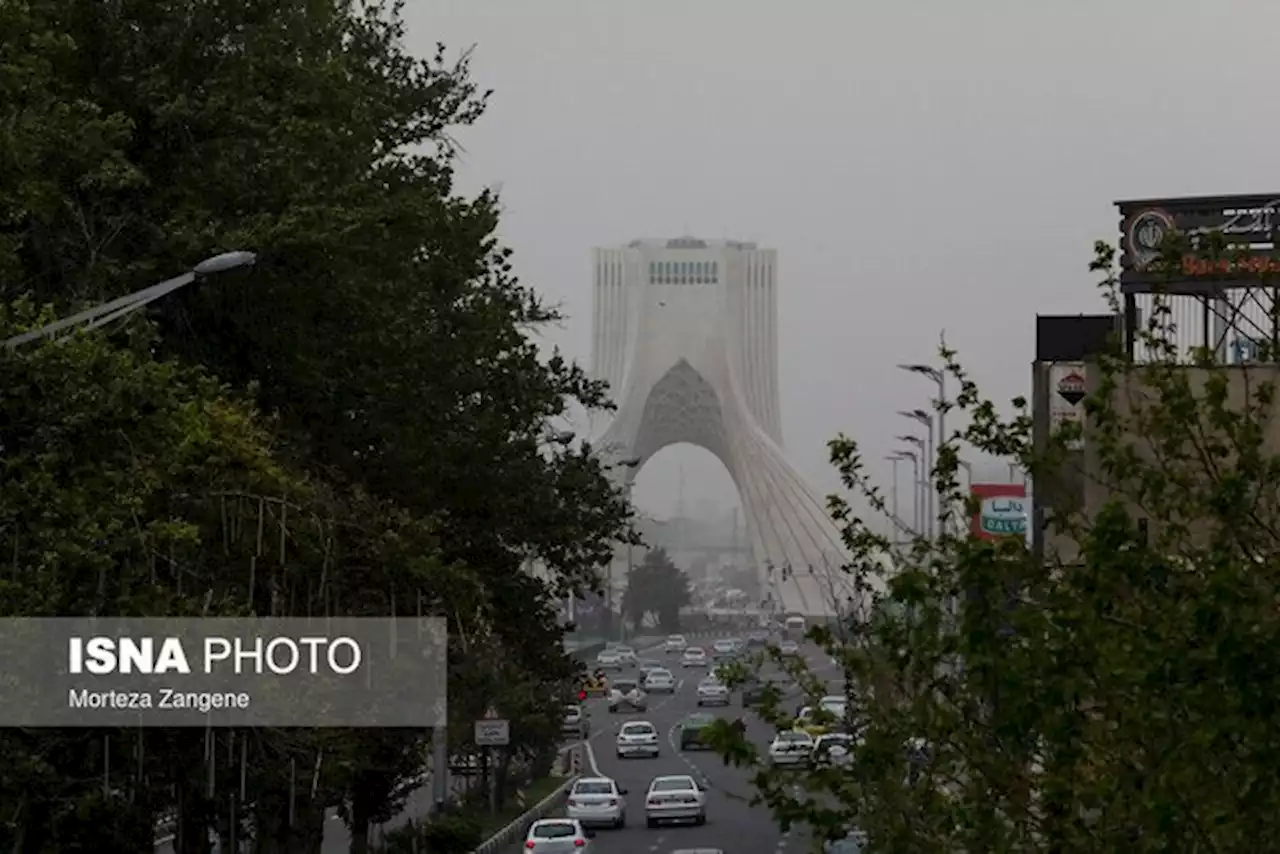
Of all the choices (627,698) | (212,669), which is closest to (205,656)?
(212,669)

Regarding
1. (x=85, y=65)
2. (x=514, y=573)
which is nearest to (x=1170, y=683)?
(x=85, y=65)

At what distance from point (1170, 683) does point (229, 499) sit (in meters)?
13.0

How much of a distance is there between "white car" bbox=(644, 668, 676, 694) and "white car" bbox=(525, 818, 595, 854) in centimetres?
5621

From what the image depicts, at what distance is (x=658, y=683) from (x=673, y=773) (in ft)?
117

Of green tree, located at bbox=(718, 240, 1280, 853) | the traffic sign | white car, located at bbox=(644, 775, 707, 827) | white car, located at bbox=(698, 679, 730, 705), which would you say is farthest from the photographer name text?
white car, located at bbox=(698, 679, 730, 705)

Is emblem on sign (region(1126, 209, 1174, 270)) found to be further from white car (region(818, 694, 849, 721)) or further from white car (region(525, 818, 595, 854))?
white car (region(525, 818, 595, 854))

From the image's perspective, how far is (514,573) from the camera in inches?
1286

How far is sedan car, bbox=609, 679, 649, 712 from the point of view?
87.3 meters

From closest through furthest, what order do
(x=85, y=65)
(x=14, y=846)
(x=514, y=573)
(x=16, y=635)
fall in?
(x=16, y=635)
(x=14, y=846)
(x=85, y=65)
(x=514, y=573)

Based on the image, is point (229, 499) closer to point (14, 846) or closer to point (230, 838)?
point (14, 846)

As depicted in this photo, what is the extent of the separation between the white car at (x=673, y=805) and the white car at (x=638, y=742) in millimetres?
17403

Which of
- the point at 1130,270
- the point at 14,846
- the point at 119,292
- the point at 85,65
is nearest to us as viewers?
the point at 14,846

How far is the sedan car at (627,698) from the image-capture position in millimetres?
87312

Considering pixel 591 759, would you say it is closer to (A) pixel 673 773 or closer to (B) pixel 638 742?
(B) pixel 638 742
